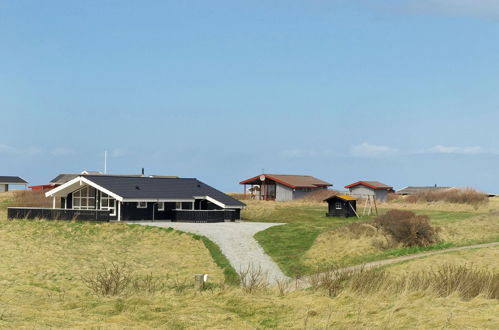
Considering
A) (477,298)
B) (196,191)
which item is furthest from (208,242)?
(477,298)

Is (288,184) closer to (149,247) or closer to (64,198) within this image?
(64,198)

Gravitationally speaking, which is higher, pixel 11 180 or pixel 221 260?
pixel 11 180

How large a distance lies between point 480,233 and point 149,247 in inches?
746

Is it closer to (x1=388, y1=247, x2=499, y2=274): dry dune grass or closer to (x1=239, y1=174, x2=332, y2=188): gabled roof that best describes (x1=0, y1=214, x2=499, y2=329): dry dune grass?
(x1=388, y1=247, x2=499, y2=274): dry dune grass

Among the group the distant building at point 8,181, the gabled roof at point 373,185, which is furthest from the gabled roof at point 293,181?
the distant building at point 8,181

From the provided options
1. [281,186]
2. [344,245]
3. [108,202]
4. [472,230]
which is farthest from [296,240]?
[281,186]

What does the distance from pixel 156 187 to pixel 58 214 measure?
7.62 meters

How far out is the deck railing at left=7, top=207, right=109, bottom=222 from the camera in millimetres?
44375

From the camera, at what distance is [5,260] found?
32188mm

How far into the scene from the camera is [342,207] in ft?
172

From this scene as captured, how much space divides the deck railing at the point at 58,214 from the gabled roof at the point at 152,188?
1.78 m

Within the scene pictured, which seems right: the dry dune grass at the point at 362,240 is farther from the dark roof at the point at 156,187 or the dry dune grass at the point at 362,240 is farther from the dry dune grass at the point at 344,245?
the dark roof at the point at 156,187

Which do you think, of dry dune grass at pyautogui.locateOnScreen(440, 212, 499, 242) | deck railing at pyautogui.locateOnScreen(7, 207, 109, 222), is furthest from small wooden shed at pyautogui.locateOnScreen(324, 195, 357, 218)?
deck railing at pyautogui.locateOnScreen(7, 207, 109, 222)

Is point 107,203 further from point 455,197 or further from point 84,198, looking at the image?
point 455,197
